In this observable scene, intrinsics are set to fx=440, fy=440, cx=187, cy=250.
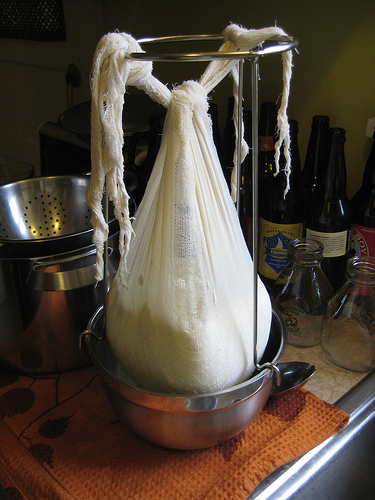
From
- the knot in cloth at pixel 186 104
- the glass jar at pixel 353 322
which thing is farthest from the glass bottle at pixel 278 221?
the knot in cloth at pixel 186 104

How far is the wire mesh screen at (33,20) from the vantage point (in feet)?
4.40

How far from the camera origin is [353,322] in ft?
1.98

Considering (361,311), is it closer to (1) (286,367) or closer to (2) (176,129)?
(1) (286,367)

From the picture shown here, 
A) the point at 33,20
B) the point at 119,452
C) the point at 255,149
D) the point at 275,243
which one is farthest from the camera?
the point at 33,20

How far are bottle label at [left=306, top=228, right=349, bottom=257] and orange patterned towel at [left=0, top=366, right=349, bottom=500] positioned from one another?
0.21 meters

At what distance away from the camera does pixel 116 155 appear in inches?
12.3

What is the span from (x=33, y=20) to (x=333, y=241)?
4.21ft

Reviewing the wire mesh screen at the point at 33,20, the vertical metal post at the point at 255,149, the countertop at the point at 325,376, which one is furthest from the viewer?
the wire mesh screen at the point at 33,20

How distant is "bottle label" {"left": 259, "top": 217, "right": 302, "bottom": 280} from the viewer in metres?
0.68

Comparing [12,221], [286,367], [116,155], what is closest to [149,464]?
[286,367]

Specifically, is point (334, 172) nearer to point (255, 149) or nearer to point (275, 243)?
point (275, 243)

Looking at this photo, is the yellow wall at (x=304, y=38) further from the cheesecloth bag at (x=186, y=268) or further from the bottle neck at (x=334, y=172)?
the cheesecloth bag at (x=186, y=268)

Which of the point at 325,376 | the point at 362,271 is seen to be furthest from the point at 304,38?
the point at 325,376

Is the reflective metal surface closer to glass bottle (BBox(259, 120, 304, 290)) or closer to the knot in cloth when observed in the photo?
glass bottle (BBox(259, 120, 304, 290))
